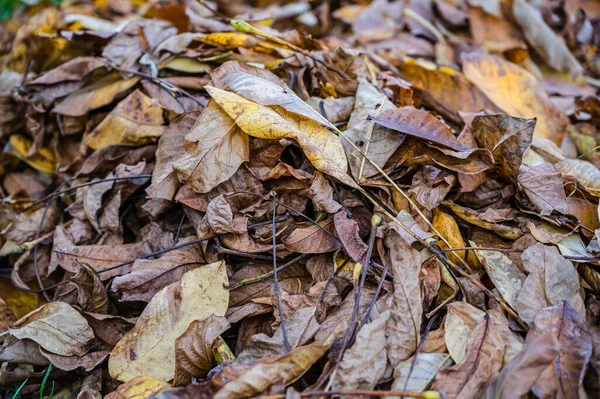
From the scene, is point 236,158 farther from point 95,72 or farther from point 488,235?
point 95,72

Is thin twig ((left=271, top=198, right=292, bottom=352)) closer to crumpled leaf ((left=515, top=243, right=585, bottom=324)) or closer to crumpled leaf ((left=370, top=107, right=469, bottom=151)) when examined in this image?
crumpled leaf ((left=370, top=107, right=469, bottom=151))

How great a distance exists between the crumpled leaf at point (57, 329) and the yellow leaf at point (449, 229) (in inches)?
39.2

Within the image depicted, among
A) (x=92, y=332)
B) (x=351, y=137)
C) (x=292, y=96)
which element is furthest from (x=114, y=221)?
(x=351, y=137)

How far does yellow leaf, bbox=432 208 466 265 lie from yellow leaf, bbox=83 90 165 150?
920 mm

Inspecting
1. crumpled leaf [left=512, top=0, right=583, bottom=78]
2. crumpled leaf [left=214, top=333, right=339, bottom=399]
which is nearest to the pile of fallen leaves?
crumpled leaf [left=214, top=333, right=339, bottom=399]

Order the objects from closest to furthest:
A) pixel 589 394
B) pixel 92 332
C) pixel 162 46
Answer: pixel 589 394
pixel 92 332
pixel 162 46

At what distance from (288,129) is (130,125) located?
655mm

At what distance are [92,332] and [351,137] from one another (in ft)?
2.95

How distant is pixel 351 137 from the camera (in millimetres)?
1378

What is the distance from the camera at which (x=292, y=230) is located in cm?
135

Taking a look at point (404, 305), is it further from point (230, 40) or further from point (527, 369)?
point (230, 40)

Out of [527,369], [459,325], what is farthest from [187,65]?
[527,369]

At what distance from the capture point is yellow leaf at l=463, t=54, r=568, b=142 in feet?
5.86

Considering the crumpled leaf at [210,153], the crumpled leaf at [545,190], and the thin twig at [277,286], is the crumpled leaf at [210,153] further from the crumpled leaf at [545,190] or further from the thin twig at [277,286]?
the crumpled leaf at [545,190]
